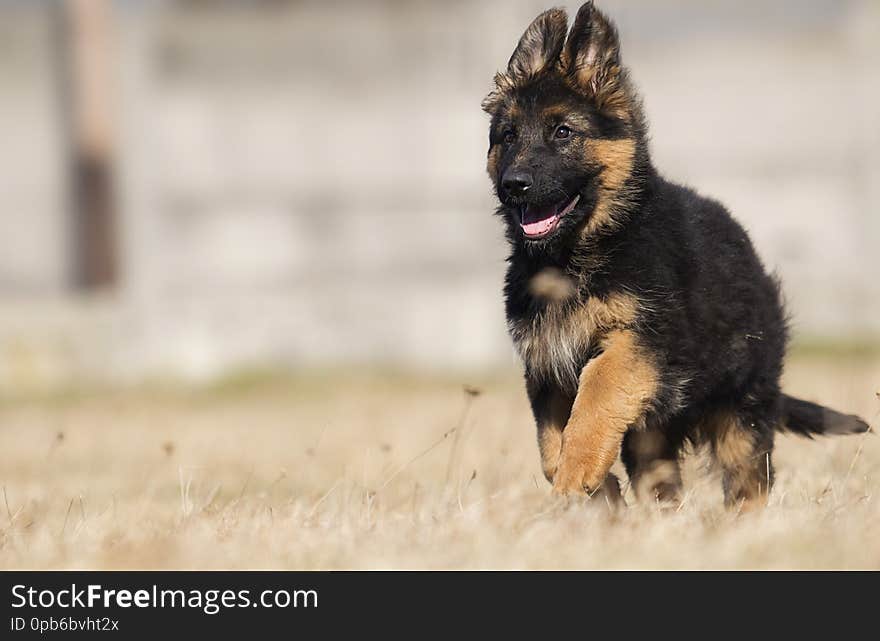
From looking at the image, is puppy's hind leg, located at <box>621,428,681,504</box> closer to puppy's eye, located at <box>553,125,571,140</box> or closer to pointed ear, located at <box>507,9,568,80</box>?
puppy's eye, located at <box>553,125,571,140</box>

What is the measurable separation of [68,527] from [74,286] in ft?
36.4

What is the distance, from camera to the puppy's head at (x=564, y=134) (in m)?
5.55

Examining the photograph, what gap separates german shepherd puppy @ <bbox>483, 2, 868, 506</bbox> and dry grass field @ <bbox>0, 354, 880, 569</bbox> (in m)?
0.25

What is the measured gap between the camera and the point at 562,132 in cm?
566

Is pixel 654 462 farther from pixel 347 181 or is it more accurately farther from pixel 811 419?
pixel 347 181

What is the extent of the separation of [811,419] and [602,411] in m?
1.53

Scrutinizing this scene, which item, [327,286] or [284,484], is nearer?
[284,484]

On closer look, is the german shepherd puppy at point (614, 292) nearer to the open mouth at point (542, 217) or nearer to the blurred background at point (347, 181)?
the open mouth at point (542, 217)

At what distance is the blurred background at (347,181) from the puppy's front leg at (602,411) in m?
9.53

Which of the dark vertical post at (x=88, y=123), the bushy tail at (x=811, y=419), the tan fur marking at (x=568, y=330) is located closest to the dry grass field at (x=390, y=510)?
the bushy tail at (x=811, y=419)

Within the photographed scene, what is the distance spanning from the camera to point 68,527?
5.23 metres

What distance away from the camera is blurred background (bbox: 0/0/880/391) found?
14859 mm

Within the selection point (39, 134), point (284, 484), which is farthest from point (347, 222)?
point (284, 484)
